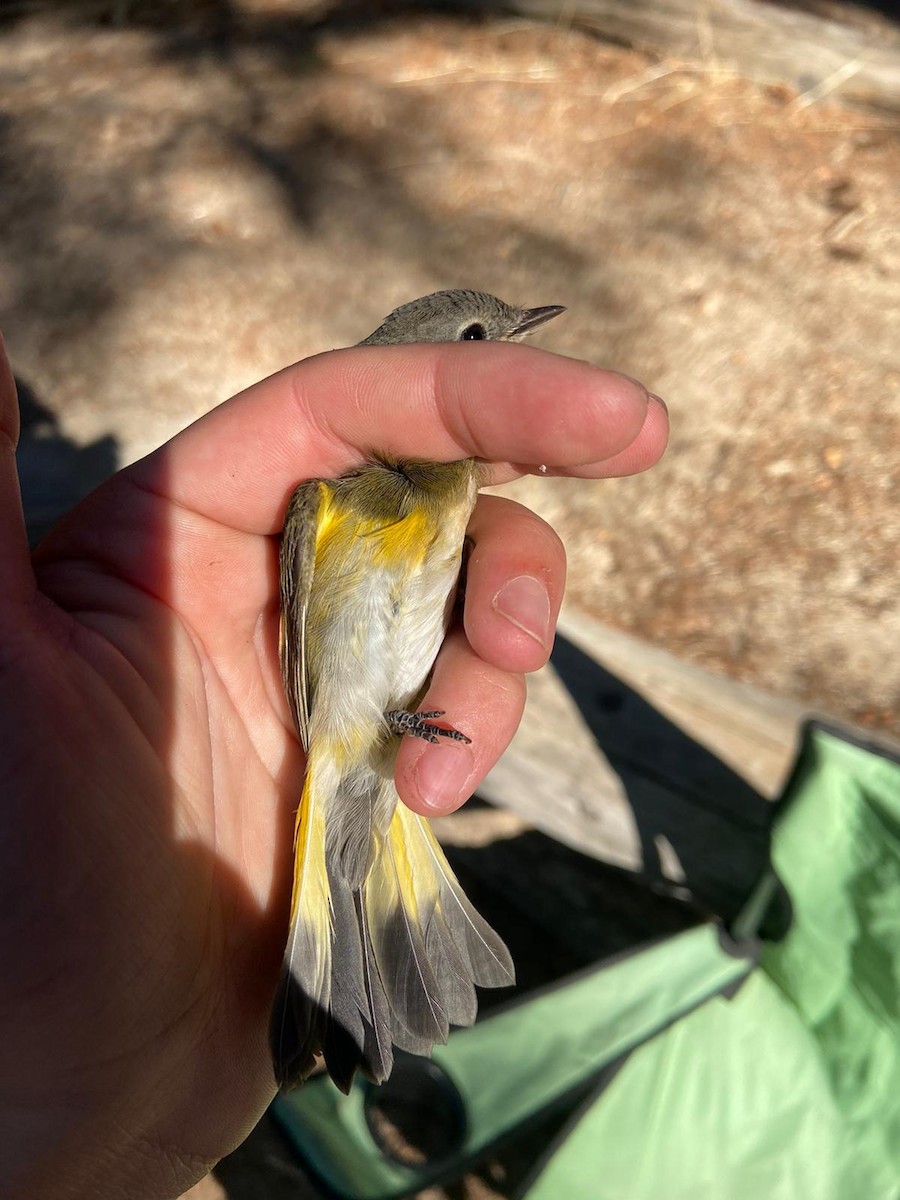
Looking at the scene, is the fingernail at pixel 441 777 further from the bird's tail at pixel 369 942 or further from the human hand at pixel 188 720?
the bird's tail at pixel 369 942

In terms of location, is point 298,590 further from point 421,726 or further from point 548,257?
point 548,257

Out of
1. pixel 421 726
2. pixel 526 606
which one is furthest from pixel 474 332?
pixel 421 726

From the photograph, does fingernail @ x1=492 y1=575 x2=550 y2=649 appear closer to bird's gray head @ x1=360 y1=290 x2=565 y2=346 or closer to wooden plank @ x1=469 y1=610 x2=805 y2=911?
bird's gray head @ x1=360 y1=290 x2=565 y2=346

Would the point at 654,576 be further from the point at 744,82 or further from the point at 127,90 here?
the point at 127,90

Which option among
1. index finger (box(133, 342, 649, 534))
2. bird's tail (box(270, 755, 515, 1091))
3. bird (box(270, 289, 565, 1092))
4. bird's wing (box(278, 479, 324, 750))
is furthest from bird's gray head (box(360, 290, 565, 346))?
bird's tail (box(270, 755, 515, 1091))

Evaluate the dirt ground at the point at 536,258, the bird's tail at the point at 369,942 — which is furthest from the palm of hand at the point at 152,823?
the dirt ground at the point at 536,258

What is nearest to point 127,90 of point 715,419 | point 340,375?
point 715,419
